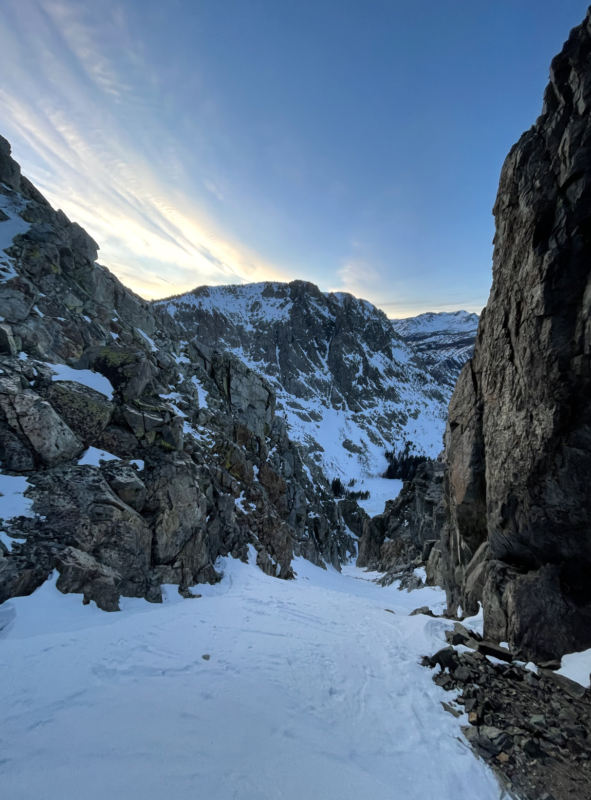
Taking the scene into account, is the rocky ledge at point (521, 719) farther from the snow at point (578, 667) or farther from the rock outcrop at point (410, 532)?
the rock outcrop at point (410, 532)

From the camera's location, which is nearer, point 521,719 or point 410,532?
point 521,719

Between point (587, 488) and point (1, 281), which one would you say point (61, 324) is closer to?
point (1, 281)

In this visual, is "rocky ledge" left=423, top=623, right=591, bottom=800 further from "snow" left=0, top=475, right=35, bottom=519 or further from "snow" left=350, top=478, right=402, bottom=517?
"snow" left=350, top=478, right=402, bottom=517

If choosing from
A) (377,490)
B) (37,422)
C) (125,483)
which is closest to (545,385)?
(125,483)

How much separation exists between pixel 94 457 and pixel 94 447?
0.67m

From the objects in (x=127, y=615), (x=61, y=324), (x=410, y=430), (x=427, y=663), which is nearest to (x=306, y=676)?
(x=427, y=663)

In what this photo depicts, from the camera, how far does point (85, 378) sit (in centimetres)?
1461

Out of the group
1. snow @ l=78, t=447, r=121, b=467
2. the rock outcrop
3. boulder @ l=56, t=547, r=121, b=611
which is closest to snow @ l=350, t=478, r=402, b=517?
the rock outcrop

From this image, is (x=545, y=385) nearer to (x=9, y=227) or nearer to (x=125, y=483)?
(x=125, y=483)

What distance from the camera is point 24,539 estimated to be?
29.3ft

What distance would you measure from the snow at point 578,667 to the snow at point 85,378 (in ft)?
56.7

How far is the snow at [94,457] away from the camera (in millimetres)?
12304

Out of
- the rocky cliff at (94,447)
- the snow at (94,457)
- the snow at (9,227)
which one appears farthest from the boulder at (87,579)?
the snow at (9,227)

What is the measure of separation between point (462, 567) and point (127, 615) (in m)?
12.1
